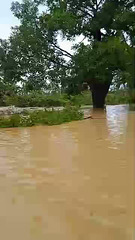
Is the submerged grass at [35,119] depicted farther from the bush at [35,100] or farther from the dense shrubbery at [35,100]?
the bush at [35,100]

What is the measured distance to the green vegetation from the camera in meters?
18.3

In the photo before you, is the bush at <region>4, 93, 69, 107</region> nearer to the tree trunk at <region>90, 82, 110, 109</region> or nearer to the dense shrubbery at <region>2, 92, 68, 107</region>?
the dense shrubbery at <region>2, 92, 68, 107</region>

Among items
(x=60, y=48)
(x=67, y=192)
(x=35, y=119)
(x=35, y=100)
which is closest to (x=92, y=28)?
(x=60, y=48)

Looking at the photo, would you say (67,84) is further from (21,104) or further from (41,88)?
(21,104)

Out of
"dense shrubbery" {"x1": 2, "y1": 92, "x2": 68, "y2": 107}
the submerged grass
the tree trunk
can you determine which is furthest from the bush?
the submerged grass

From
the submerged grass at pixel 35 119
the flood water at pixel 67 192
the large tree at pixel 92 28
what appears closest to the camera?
the flood water at pixel 67 192

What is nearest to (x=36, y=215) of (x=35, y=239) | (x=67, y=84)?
(x=35, y=239)

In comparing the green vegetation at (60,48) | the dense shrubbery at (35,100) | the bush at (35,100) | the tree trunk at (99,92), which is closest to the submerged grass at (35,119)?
the green vegetation at (60,48)

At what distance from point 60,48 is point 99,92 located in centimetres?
319

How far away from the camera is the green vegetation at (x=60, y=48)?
18.3 m

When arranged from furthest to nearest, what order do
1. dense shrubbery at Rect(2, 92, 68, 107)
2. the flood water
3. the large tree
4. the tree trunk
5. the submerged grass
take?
dense shrubbery at Rect(2, 92, 68, 107) < the tree trunk < the large tree < the submerged grass < the flood water

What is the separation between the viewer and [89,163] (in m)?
5.49

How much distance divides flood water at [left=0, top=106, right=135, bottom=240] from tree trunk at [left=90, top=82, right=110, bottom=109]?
13.8m

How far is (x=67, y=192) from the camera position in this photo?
3979 millimetres
